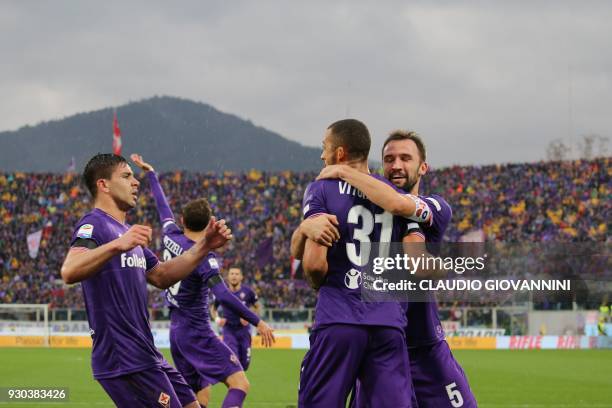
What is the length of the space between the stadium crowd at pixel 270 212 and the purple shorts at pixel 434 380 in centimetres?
3343

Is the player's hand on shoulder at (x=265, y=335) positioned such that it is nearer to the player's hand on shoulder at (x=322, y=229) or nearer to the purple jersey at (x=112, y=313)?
the purple jersey at (x=112, y=313)

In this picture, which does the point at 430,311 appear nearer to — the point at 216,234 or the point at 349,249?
the point at 349,249

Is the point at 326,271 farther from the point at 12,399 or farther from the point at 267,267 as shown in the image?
the point at 267,267

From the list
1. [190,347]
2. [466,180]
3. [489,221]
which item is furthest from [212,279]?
[466,180]

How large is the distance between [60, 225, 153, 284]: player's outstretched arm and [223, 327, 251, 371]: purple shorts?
8.66 m

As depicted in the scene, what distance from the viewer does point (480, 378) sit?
19.4 metres

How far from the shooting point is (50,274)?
43.5 m

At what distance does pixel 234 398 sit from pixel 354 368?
13.4 feet

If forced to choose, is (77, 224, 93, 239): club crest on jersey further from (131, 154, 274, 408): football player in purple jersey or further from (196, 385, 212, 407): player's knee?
(196, 385, 212, 407): player's knee

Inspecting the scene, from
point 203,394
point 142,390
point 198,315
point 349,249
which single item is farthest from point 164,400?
point 203,394

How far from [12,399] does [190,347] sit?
6.52m

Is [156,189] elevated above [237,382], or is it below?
above

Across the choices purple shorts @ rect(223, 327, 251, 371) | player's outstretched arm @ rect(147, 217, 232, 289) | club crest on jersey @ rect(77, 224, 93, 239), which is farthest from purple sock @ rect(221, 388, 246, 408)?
purple shorts @ rect(223, 327, 251, 371)

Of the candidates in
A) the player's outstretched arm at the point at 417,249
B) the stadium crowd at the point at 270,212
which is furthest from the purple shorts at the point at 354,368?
the stadium crowd at the point at 270,212
